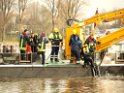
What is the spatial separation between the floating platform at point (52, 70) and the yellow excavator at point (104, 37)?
884mm

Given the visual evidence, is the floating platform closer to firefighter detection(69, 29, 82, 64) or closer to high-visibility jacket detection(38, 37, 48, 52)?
firefighter detection(69, 29, 82, 64)

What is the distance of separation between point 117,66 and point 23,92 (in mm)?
6115

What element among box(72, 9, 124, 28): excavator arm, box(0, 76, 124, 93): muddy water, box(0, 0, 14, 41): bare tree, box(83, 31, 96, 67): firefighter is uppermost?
box(0, 0, 14, 41): bare tree

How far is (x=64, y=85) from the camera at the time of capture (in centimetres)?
1641

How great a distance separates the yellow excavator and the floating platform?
2.90ft

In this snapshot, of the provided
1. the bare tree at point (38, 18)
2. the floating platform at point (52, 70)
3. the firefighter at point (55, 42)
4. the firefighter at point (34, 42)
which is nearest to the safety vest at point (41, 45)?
the firefighter at point (34, 42)

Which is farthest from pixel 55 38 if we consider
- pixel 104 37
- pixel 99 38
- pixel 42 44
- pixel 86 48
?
pixel 104 37

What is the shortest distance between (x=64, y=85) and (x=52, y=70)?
2.94m

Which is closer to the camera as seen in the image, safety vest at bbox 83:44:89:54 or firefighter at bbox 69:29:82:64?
safety vest at bbox 83:44:89:54

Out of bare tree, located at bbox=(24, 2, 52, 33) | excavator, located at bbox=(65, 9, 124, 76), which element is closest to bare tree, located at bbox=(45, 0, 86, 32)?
bare tree, located at bbox=(24, 2, 52, 33)

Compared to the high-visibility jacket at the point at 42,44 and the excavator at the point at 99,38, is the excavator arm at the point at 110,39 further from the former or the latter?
the high-visibility jacket at the point at 42,44

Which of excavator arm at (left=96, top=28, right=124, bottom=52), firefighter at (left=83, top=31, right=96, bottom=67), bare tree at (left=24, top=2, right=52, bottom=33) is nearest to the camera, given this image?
firefighter at (left=83, top=31, right=96, bottom=67)

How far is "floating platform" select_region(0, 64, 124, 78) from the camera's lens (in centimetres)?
1900

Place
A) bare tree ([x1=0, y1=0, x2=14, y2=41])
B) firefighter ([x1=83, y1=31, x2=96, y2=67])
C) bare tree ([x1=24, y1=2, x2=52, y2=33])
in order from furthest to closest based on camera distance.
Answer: bare tree ([x1=24, y1=2, x2=52, y2=33]), bare tree ([x1=0, y1=0, x2=14, y2=41]), firefighter ([x1=83, y1=31, x2=96, y2=67])
